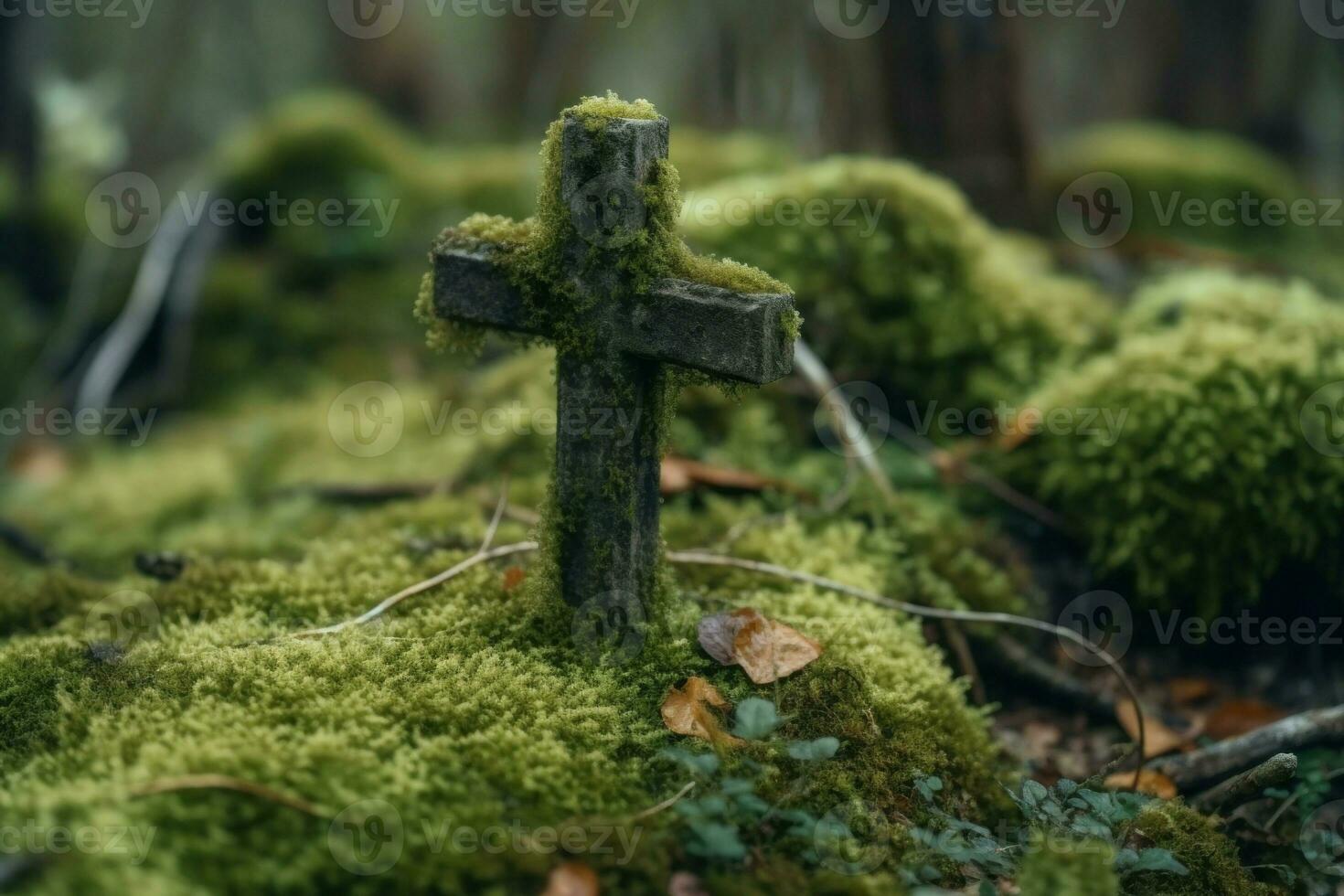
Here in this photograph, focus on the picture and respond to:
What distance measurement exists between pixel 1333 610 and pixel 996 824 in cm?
190

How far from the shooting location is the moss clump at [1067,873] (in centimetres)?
219

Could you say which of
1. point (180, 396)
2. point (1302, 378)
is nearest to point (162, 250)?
point (180, 396)

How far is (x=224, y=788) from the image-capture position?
2.22 m

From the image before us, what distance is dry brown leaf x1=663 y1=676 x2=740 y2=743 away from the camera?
2.61 metres

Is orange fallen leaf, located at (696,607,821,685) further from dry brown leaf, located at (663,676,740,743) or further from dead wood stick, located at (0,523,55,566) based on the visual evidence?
dead wood stick, located at (0,523,55,566)

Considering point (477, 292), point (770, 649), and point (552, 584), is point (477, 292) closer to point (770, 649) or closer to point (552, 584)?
point (552, 584)

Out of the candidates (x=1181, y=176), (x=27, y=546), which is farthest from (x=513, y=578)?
(x=1181, y=176)

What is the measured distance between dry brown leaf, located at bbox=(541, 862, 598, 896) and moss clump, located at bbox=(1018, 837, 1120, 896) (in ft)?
2.89

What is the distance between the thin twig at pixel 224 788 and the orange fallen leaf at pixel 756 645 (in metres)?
1.07

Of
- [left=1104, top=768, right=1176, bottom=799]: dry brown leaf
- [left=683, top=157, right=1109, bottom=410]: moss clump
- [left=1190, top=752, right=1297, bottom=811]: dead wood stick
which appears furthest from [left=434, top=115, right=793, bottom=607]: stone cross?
[left=683, top=157, right=1109, bottom=410]: moss clump

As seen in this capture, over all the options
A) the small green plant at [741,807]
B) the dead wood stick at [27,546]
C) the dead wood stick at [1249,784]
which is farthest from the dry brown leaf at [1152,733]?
the dead wood stick at [27,546]

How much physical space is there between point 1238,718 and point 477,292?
9.17 ft

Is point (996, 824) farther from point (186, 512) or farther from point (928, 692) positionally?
point (186, 512)

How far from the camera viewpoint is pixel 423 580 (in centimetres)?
318
